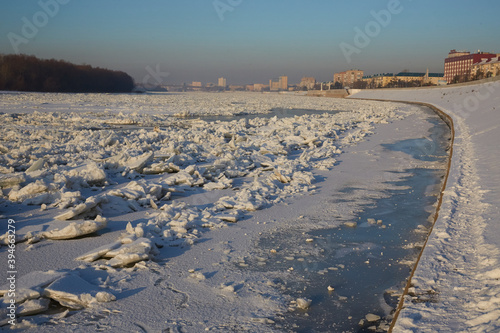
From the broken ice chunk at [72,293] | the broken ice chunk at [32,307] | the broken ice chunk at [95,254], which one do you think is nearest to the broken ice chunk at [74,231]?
the broken ice chunk at [95,254]

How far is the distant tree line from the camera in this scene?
59.3m

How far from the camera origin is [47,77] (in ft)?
211

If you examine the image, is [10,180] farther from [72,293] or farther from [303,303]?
[303,303]

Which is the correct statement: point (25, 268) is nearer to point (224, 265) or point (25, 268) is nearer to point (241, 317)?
point (224, 265)

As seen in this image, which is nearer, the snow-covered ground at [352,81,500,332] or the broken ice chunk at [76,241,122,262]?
the snow-covered ground at [352,81,500,332]

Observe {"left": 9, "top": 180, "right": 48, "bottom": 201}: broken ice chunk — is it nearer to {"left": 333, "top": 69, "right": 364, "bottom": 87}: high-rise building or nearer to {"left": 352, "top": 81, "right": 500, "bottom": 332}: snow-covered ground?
{"left": 352, "top": 81, "right": 500, "bottom": 332}: snow-covered ground

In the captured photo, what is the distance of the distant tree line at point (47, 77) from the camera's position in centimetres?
5931

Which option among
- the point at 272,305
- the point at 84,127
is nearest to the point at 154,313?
the point at 272,305

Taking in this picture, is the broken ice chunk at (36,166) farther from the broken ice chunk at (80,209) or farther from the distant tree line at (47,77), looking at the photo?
the distant tree line at (47,77)

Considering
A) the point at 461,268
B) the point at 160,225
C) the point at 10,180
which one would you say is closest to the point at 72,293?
the point at 160,225

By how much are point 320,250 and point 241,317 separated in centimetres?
159

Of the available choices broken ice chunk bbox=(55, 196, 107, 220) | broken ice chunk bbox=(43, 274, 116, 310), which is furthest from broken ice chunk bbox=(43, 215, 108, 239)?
broken ice chunk bbox=(43, 274, 116, 310)
